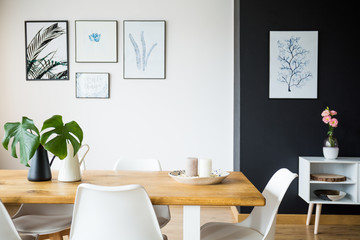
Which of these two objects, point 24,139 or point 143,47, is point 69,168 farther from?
point 143,47

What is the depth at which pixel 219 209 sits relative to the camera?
12.8ft

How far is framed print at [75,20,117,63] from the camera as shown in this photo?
4008mm

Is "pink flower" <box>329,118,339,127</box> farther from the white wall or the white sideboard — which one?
the white wall

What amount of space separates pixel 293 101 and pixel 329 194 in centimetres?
93

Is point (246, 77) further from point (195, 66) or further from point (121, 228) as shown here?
point (121, 228)

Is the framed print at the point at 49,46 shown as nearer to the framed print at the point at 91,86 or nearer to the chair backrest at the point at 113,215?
the framed print at the point at 91,86

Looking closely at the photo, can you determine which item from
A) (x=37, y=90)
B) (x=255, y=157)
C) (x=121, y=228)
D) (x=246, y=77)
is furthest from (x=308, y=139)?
(x=37, y=90)

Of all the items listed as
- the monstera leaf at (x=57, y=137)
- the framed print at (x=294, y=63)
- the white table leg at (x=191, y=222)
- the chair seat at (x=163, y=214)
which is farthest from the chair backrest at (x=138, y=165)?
the framed print at (x=294, y=63)

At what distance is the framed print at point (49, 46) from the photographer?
13.2 ft

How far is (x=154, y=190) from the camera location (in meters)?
1.69

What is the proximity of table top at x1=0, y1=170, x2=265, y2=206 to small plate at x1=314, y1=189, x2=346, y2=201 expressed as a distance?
4.68 feet

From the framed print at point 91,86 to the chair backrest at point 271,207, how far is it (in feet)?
8.30

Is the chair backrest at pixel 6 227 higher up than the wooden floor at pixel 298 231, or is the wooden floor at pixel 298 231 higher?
the chair backrest at pixel 6 227

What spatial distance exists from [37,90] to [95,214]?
301 centimetres
